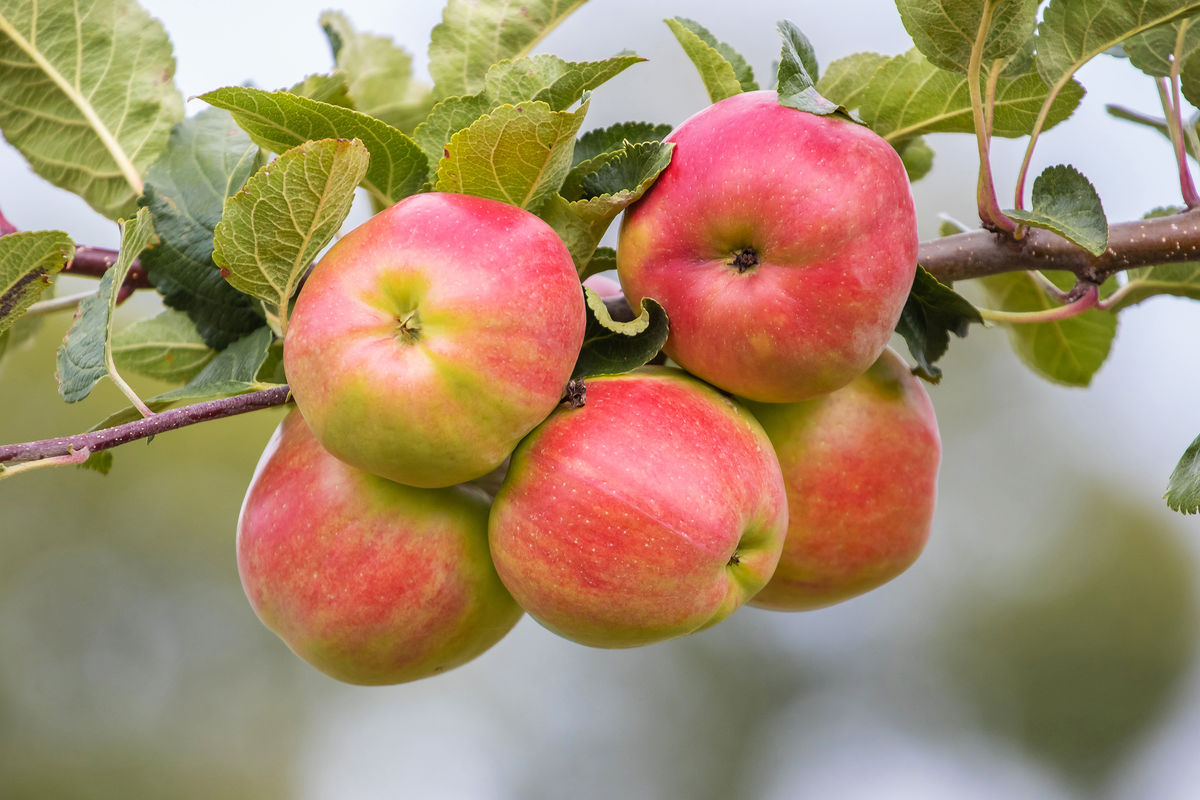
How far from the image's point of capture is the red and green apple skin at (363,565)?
2.43 ft

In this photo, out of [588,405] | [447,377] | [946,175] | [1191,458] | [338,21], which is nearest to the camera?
[447,377]

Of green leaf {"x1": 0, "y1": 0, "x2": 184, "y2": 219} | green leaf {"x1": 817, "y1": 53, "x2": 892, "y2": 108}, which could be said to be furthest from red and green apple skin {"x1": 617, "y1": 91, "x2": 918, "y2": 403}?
green leaf {"x1": 0, "y1": 0, "x2": 184, "y2": 219}

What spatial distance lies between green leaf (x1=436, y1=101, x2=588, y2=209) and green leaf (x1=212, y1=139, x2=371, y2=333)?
2.9 inches

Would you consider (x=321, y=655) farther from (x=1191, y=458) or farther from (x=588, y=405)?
(x=1191, y=458)

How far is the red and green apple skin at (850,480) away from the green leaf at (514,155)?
0.26 metres

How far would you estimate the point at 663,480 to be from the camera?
683 millimetres

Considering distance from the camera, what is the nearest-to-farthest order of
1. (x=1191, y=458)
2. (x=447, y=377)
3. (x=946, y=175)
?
(x=447, y=377)
(x=1191, y=458)
(x=946, y=175)

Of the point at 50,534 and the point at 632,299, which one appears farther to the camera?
the point at 50,534

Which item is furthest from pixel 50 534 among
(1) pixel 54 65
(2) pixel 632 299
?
(2) pixel 632 299

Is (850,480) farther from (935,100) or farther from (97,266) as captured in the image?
(97,266)

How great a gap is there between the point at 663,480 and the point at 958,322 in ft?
1.05

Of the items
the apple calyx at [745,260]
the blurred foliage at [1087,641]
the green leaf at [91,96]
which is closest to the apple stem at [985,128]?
the apple calyx at [745,260]

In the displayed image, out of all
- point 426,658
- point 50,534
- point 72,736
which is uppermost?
point 426,658

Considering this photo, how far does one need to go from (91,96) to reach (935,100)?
0.83 m
